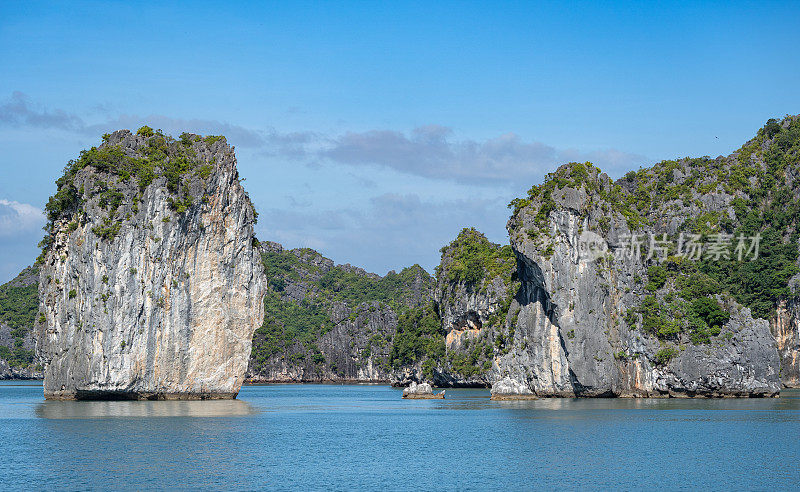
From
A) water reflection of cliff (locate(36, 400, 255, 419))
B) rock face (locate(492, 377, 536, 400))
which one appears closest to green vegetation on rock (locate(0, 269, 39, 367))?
water reflection of cliff (locate(36, 400, 255, 419))

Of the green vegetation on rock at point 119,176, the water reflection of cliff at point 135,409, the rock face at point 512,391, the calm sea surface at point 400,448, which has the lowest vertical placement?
the calm sea surface at point 400,448

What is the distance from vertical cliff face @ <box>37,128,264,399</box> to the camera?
2469 inches

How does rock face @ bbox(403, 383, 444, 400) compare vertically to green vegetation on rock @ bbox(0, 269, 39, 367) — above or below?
below

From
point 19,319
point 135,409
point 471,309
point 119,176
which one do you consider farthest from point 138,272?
point 19,319

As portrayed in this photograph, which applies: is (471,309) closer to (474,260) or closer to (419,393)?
(474,260)

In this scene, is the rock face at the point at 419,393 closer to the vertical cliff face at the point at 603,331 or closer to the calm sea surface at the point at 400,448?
the vertical cliff face at the point at 603,331

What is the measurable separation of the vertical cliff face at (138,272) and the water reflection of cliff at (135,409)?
0.97m

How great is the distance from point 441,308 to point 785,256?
47543mm

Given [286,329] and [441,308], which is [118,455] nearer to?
[441,308]

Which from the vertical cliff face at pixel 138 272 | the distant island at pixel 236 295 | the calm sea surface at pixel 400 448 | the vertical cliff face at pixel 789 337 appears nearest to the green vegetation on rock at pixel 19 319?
the distant island at pixel 236 295

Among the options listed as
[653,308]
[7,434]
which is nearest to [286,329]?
[653,308]

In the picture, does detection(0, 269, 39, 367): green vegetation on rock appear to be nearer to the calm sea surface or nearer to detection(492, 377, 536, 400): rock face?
the calm sea surface

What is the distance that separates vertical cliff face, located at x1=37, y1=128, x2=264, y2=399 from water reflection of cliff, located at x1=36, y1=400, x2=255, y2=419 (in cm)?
97

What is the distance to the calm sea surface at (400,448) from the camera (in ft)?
105
